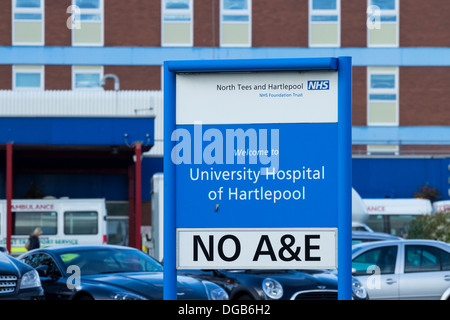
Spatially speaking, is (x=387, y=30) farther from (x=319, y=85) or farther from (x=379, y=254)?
(x=319, y=85)

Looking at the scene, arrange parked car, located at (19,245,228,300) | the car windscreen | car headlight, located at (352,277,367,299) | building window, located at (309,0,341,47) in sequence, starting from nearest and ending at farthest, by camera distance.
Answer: parked car, located at (19,245,228,300)
the car windscreen
car headlight, located at (352,277,367,299)
building window, located at (309,0,341,47)

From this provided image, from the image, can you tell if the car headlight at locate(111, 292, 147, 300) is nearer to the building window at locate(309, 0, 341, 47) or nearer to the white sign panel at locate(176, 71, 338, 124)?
the white sign panel at locate(176, 71, 338, 124)

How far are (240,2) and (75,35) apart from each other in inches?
259

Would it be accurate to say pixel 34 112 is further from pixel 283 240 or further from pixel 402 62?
pixel 283 240

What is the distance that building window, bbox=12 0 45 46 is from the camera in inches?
1455

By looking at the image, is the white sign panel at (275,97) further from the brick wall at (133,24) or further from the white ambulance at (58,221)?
the brick wall at (133,24)

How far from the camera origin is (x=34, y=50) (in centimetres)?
3803

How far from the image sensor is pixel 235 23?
38.7 meters

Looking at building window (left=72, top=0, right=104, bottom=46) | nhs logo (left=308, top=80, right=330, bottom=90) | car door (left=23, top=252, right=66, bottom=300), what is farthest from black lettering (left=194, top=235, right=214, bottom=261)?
building window (left=72, top=0, right=104, bottom=46)

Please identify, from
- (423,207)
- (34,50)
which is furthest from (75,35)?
(423,207)

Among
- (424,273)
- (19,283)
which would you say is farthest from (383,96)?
(19,283)

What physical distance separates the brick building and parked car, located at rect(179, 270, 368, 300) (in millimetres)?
24600
